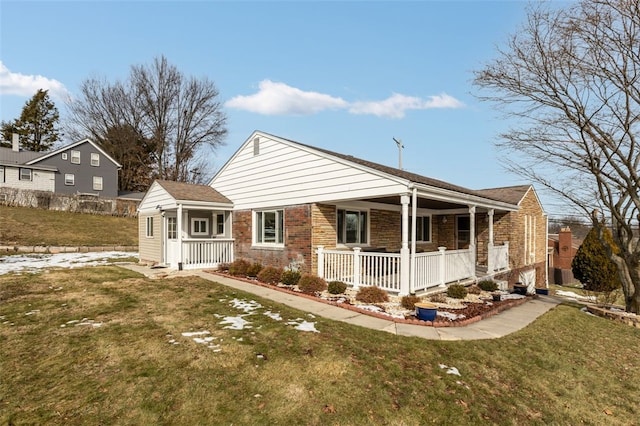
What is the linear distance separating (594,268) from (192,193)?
22280 millimetres

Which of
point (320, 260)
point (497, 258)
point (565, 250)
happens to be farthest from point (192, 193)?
point (565, 250)

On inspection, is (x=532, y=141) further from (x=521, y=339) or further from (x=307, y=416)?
(x=307, y=416)

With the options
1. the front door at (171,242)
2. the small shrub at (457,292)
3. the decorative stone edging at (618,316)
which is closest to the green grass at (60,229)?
the front door at (171,242)

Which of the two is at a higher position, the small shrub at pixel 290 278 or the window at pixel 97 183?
the window at pixel 97 183

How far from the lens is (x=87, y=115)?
38969mm

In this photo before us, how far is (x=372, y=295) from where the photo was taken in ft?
28.1

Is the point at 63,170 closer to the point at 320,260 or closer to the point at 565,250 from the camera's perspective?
the point at 320,260

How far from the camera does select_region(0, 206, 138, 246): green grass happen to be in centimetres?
2061

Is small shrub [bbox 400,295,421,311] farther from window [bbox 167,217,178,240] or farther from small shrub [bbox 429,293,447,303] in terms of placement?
window [bbox 167,217,178,240]

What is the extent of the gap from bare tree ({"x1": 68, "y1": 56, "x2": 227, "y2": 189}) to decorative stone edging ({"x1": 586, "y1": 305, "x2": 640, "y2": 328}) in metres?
38.0

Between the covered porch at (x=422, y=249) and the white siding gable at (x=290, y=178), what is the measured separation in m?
1.32

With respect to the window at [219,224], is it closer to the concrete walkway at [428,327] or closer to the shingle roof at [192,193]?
the shingle roof at [192,193]

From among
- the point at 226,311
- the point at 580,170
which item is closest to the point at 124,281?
the point at 226,311

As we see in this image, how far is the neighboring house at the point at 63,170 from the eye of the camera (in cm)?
3038
